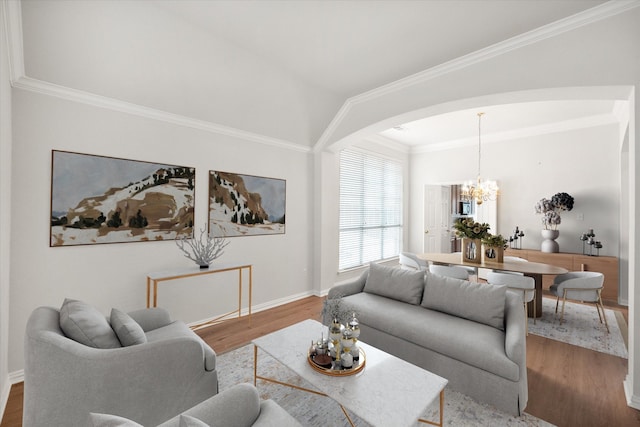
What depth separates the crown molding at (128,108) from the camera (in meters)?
2.34

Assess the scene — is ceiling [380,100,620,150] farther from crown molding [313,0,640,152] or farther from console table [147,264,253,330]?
console table [147,264,253,330]

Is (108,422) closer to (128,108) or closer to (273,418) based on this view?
(273,418)

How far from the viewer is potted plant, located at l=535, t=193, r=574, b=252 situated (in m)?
4.84

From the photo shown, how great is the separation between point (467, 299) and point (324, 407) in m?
1.55

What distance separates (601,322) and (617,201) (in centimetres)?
228

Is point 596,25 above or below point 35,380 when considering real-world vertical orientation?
above

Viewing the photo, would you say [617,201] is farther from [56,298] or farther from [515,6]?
[56,298]

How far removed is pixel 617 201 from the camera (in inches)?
180

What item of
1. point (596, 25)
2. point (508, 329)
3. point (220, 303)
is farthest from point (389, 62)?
point (220, 303)

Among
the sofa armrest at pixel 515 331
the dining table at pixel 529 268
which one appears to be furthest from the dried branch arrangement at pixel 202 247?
the dining table at pixel 529 268

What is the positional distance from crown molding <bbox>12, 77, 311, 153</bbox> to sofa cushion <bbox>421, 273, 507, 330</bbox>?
2.95m

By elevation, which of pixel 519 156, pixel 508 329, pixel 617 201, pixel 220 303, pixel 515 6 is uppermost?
pixel 515 6

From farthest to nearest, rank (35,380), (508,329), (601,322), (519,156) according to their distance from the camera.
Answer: (519,156), (601,322), (508,329), (35,380)

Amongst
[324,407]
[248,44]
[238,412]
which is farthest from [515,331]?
[248,44]
